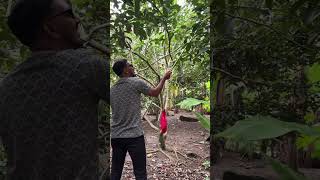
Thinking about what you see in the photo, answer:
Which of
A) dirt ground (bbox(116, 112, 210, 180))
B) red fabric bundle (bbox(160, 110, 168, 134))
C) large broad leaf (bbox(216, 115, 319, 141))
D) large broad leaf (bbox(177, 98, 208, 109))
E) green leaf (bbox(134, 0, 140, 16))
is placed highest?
green leaf (bbox(134, 0, 140, 16))

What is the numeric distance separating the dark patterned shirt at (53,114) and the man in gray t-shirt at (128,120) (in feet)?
1.71

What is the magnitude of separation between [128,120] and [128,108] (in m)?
0.05

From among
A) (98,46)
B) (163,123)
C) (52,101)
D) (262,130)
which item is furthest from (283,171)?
(163,123)

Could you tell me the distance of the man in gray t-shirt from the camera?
5.03ft

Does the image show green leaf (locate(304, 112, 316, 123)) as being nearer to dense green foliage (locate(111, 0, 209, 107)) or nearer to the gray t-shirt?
dense green foliage (locate(111, 0, 209, 107))

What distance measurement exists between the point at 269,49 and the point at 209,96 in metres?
0.35

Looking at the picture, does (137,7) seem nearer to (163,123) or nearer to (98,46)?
(98,46)

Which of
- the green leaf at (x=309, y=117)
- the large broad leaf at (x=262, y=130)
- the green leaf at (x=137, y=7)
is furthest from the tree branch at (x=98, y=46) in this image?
the large broad leaf at (x=262, y=130)

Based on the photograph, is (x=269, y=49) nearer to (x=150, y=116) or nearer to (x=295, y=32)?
(x=295, y=32)

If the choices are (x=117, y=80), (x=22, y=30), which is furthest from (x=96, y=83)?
(x=117, y=80)

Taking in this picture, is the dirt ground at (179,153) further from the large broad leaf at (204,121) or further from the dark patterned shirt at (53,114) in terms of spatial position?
the dark patterned shirt at (53,114)

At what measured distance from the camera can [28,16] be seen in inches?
36.6

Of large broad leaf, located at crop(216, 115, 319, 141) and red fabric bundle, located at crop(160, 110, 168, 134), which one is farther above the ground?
large broad leaf, located at crop(216, 115, 319, 141)

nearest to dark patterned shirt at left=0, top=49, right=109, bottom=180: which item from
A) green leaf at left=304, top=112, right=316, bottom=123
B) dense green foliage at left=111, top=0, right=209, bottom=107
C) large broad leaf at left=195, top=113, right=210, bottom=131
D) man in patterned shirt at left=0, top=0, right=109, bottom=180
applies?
man in patterned shirt at left=0, top=0, right=109, bottom=180
